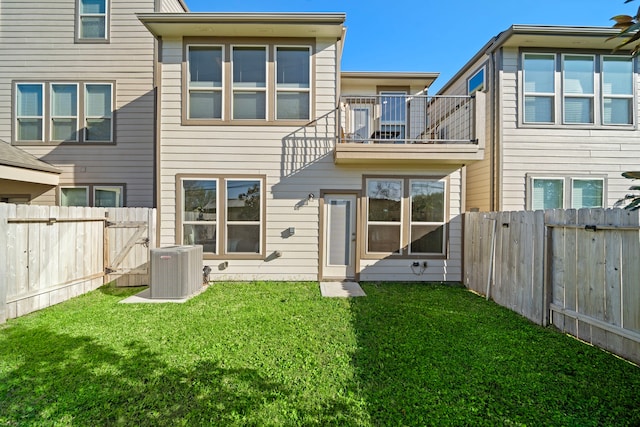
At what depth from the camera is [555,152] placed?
717 centimetres

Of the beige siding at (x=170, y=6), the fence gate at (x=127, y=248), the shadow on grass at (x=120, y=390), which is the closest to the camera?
the shadow on grass at (x=120, y=390)

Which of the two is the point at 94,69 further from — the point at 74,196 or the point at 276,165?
the point at 276,165

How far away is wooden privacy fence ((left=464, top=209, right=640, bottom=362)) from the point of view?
3.33 meters

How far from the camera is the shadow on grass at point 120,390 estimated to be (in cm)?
241

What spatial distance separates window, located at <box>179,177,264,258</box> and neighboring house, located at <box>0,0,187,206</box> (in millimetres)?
2056

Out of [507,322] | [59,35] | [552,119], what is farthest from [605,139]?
[59,35]

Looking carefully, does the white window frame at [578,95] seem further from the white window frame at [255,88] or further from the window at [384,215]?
the white window frame at [255,88]

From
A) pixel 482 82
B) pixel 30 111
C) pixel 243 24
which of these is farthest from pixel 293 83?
pixel 30 111

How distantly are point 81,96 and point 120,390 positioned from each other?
8397mm

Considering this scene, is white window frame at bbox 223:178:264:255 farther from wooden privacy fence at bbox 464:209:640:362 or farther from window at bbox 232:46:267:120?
wooden privacy fence at bbox 464:209:640:362

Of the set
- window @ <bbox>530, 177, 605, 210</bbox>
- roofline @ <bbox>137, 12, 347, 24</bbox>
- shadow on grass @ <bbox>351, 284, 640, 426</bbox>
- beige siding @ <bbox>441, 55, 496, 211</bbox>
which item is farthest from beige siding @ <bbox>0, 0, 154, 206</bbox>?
window @ <bbox>530, 177, 605, 210</bbox>

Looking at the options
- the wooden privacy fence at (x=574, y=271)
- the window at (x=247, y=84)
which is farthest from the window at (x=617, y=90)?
the window at (x=247, y=84)

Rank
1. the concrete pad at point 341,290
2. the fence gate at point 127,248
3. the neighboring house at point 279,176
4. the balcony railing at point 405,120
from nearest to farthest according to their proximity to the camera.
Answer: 1. the concrete pad at point 341,290
2. the fence gate at point 127,248
3. the balcony railing at point 405,120
4. the neighboring house at point 279,176

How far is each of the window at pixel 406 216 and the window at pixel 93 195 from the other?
22.0ft
